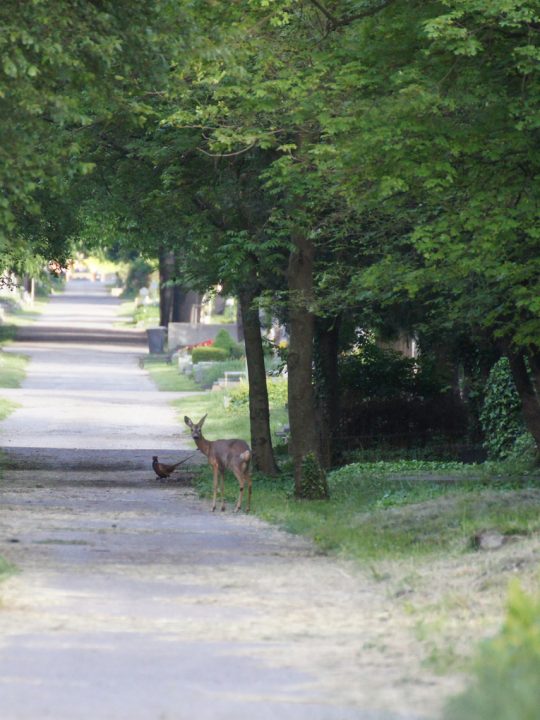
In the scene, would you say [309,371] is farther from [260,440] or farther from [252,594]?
[252,594]

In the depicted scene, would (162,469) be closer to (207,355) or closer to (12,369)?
(207,355)

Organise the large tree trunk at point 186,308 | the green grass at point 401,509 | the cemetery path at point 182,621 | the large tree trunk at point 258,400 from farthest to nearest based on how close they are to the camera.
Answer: the large tree trunk at point 186,308 < the large tree trunk at point 258,400 < the green grass at point 401,509 < the cemetery path at point 182,621

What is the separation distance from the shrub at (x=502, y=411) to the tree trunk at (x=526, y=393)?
419 centimetres

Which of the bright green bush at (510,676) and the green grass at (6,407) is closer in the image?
the bright green bush at (510,676)

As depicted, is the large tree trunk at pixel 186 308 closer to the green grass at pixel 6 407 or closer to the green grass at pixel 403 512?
the green grass at pixel 6 407

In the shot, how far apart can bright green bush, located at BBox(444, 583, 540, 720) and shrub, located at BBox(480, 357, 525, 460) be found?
21406mm

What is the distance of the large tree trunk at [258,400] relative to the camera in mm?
27547

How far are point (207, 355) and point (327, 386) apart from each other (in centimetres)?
2752

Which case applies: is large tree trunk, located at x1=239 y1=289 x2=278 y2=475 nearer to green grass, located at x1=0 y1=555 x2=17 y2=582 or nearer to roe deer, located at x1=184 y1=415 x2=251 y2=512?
roe deer, located at x1=184 y1=415 x2=251 y2=512

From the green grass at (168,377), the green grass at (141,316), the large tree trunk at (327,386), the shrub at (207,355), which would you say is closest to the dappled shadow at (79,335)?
the green grass at (141,316)

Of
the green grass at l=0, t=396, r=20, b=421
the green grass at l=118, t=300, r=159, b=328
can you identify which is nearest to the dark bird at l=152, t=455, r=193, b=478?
the green grass at l=0, t=396, r=20, b=421

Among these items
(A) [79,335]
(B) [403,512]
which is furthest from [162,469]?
(A) [79,335]

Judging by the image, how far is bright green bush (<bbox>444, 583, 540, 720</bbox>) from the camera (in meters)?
6.83

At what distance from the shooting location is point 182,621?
37.3ft
